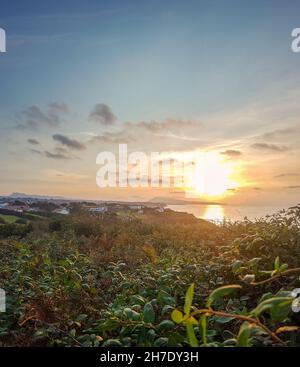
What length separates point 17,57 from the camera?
3.10 metres

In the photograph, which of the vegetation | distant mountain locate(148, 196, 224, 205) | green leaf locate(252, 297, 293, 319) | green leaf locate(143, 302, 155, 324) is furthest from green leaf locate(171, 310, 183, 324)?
distant mountain locate(148, 196, 224, 205)

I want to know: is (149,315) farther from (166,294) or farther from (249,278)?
(249,278)

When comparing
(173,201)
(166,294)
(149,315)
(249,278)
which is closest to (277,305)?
(249,278)

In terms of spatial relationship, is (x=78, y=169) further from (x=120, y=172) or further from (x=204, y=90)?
(x=204, y=90)

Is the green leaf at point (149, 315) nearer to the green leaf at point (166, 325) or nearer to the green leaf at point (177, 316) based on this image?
the green leaf at point (166, 325)

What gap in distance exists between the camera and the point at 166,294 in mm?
2508

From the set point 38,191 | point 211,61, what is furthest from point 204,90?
point 38,191

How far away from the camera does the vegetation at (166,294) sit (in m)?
1.96

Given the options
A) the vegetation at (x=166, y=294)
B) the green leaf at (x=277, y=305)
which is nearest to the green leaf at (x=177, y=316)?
the vegetation at (x=166, y=294)

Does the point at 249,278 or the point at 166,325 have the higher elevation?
the point at 249,278

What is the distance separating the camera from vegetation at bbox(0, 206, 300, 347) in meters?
1.96

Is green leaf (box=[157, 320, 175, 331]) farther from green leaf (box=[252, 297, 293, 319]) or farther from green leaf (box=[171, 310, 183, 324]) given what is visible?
green leaf (box=[252, 297, 293, 319])

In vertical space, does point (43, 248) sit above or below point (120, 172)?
below
